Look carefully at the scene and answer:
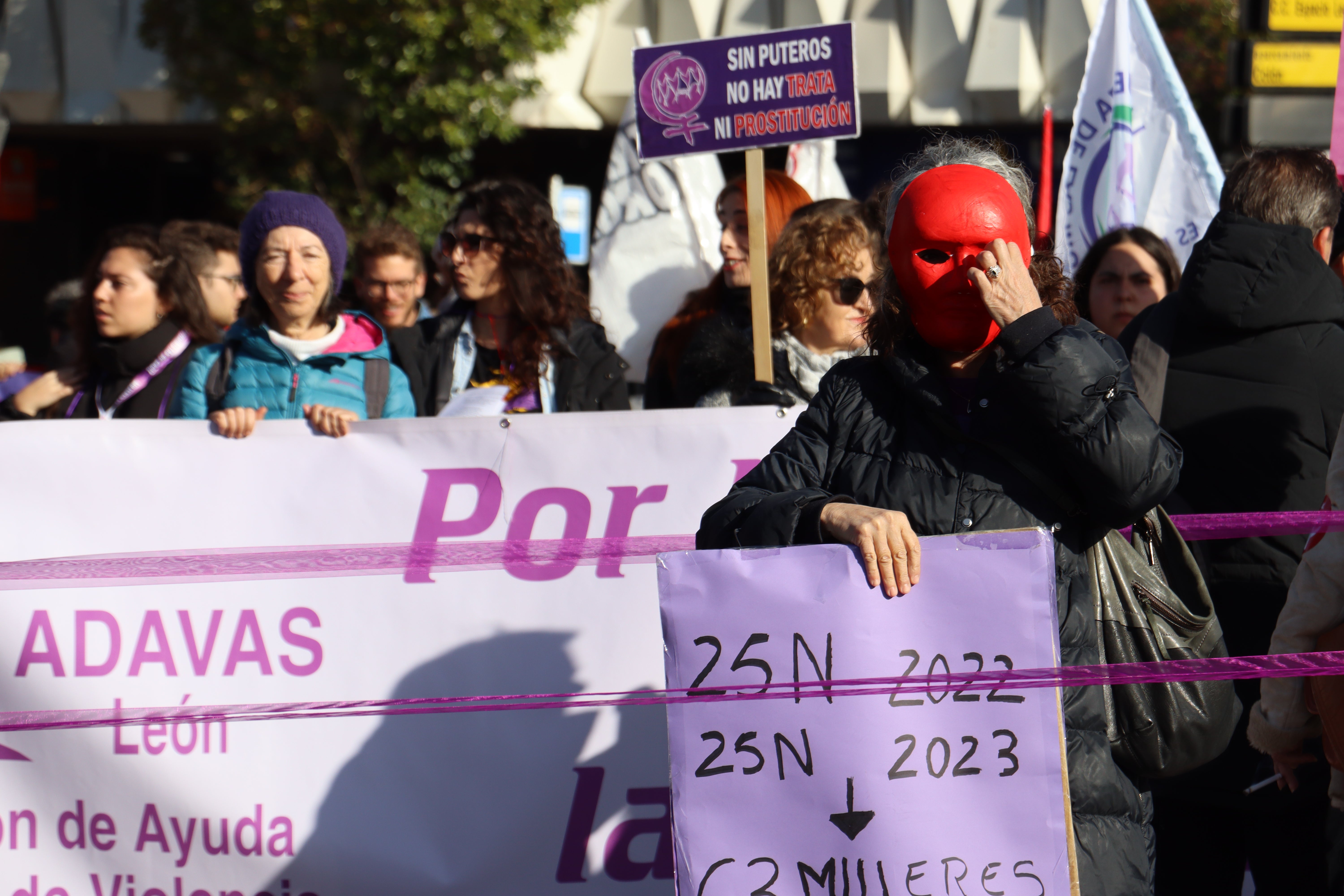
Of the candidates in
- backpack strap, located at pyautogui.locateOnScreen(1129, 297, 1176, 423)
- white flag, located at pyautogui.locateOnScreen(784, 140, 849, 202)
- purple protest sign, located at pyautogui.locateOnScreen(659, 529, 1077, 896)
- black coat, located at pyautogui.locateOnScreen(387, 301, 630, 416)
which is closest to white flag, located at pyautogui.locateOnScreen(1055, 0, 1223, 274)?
white flag, located at pyautogui.locateOnScreen(784, 140, 849, 202)

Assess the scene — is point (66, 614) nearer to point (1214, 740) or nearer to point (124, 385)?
point (124, 385)

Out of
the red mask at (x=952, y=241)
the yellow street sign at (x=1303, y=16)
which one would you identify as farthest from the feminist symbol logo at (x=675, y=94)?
the yellow street sign at (x=1303, y=16)

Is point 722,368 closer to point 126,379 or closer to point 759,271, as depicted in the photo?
point 759,271

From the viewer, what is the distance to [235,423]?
10.7 feet

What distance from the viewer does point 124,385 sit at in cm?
401

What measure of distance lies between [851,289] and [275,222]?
1.68 m

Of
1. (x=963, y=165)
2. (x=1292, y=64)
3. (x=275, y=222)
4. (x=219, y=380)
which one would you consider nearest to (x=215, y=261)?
(x=275, y=222)

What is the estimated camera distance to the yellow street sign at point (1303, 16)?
6.75m

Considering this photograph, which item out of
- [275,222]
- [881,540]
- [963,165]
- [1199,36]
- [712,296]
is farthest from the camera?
[1199,36]

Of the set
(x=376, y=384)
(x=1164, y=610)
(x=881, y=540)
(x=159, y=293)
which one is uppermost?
(x=159, y=293)

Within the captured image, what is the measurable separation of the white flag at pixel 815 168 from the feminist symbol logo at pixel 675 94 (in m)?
2.84

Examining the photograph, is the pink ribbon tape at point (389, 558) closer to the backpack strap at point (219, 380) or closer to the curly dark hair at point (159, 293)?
the backpack strap at point (219, 380)

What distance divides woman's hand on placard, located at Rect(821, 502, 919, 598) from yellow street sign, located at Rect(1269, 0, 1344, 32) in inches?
242

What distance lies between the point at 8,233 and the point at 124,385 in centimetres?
1567
